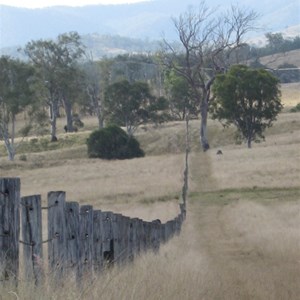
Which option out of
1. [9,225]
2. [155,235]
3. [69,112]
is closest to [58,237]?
[9,225]

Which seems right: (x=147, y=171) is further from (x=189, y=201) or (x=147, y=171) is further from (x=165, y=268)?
(x=165, y=268)

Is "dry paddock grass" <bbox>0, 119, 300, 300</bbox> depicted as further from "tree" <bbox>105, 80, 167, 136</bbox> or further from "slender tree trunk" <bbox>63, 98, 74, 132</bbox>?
"slender tree trunk" <bbox>63, 98, 74, 132</bbox>

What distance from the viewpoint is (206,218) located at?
2400 cm

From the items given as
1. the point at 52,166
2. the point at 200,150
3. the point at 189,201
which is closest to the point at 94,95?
the point at 200,150

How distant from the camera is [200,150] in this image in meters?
65.7

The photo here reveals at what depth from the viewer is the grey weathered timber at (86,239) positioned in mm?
8672

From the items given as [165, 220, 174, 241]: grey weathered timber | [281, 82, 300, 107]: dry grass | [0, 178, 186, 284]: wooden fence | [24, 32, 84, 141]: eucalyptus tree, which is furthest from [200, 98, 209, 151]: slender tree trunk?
Answer: [0, 178, 186, 284]: wooden fence

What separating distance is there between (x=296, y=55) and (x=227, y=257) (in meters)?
144

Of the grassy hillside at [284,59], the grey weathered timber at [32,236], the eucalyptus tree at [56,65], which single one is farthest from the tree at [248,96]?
the grassy hillside at [284,59]

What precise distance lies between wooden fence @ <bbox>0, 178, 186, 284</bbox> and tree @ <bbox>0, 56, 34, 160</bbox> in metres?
52.3

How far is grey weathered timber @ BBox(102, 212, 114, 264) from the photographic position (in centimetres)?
1066

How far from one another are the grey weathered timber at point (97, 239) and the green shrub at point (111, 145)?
5111 cm

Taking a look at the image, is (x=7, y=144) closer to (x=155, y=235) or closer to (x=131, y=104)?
(x=131, y=104)

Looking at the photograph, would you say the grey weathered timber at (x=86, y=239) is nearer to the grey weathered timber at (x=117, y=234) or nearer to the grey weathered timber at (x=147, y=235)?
the grey weathered timber at (x=117, y=234)
